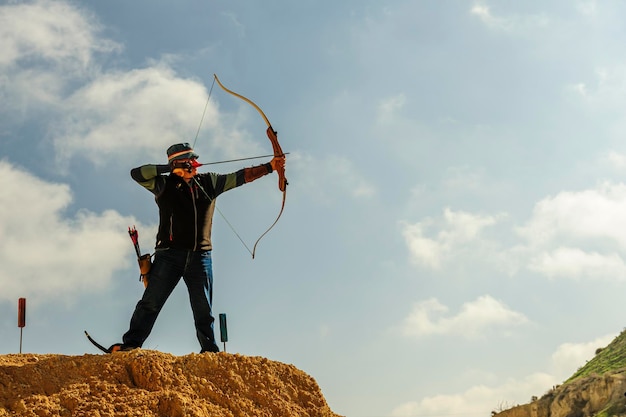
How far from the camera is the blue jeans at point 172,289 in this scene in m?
7.54

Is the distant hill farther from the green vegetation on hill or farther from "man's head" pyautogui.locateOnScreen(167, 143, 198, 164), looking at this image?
"man's head" pyautogui.locateOnScreen(167, 143, 198, 164)

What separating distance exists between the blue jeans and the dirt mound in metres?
0.73

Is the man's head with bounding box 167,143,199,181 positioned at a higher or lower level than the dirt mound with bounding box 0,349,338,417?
higher

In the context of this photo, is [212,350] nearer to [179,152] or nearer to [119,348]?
[119,348]

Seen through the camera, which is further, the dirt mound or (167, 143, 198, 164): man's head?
(167, 143, 198, 164): man's head

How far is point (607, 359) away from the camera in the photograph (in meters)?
43.0

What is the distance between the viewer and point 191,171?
7875 mm

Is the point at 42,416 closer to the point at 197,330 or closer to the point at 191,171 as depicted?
the point at 197,330

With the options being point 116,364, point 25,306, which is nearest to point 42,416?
point 116,364

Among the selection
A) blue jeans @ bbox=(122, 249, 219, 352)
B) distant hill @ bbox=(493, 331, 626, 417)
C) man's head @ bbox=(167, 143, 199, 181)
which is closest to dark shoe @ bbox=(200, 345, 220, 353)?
blue jeans @ bbox=(122, 249, 219, 352)

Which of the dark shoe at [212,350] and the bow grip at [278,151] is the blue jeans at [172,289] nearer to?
the dark shoe at [212,350]

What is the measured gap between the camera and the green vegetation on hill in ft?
135

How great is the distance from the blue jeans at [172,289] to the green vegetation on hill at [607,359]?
37.3 meters

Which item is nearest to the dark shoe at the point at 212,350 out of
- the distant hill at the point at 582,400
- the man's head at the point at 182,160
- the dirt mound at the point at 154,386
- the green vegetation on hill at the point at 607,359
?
the dirt mound at the point at 154,386
